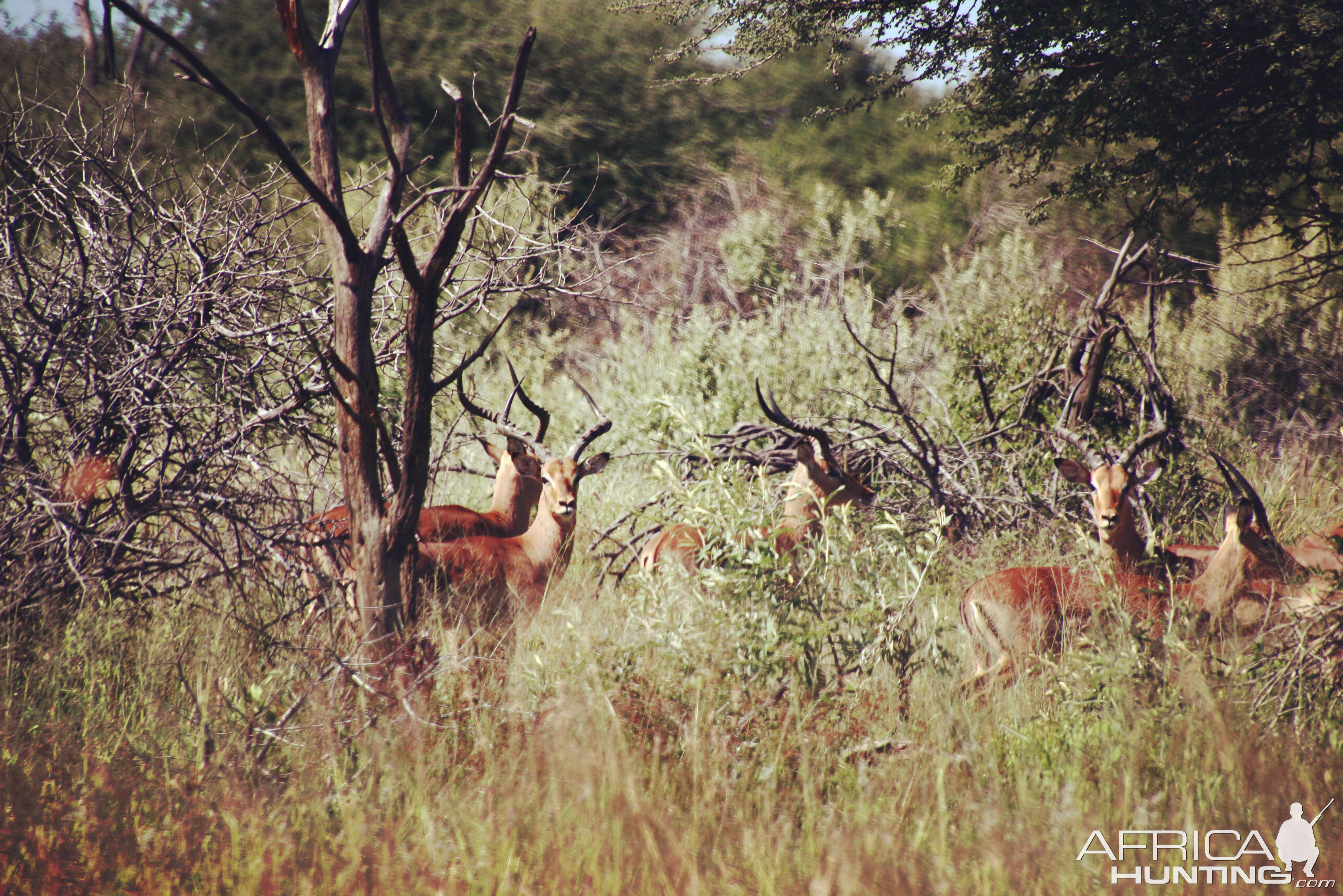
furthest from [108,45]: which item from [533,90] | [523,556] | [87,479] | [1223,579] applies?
[533,90]

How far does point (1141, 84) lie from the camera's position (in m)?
6.56

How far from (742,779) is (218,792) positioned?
1.53 metres

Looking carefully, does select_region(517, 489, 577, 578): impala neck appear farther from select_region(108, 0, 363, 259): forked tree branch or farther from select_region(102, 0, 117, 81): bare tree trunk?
select_region(102, 0, 117, 81): bare tree trunk

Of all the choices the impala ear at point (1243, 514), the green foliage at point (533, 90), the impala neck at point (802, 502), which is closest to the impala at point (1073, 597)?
the impala ear at point (1243, 514)

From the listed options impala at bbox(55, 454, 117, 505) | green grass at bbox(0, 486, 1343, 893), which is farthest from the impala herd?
impala at bbox(55, 454, 117, 505)

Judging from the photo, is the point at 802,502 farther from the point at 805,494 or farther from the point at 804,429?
the point at 804,429

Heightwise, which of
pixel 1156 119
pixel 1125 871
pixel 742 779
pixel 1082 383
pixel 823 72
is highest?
pixel 823 72

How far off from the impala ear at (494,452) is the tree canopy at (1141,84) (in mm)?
4462

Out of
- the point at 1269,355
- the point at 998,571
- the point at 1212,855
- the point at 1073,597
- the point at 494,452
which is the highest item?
the point at 1269,355

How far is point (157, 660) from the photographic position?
351cm

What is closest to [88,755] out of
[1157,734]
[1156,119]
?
[1157,734]

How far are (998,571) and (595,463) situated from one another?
2.37 metres

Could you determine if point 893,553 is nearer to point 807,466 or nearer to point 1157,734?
point 1157,734

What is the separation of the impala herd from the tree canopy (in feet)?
8.80
